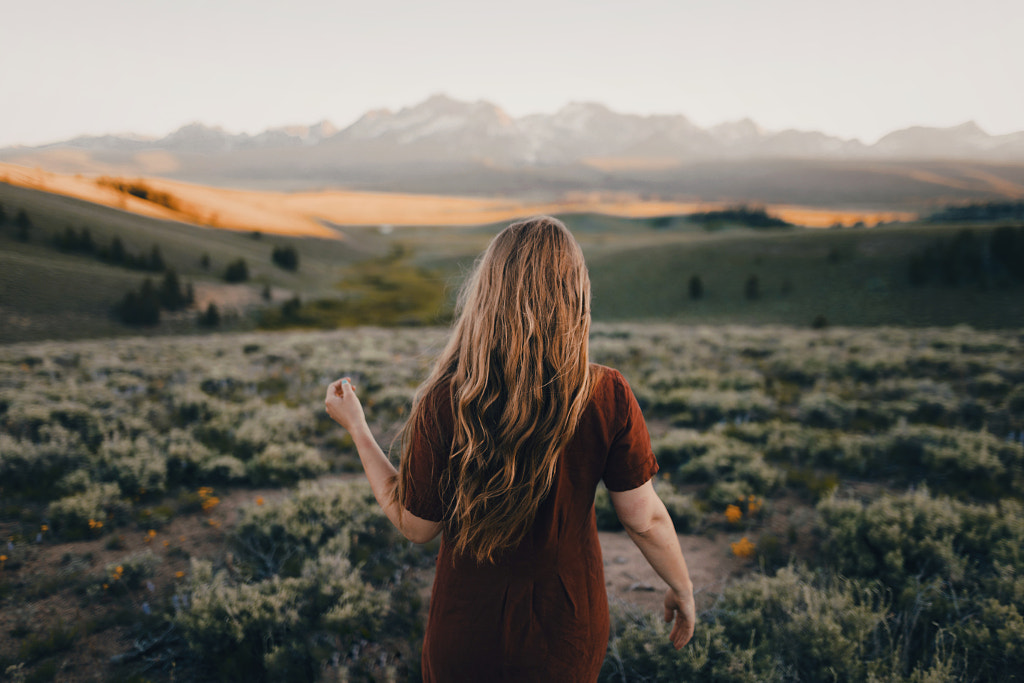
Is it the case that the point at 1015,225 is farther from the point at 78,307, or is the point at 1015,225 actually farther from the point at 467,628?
the point at 78,307

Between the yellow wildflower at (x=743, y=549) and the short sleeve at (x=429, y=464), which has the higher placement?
the short sleeve at (x=429, y=464)

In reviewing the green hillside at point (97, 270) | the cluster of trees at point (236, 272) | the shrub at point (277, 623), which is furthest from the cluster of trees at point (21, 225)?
the shrub at point (277, 623)

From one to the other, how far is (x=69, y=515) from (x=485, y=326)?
5.63m

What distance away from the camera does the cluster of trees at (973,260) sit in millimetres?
31188

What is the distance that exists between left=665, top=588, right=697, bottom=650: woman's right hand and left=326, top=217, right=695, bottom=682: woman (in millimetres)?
256

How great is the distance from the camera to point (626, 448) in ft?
5.50

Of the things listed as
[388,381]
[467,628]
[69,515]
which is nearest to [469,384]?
[467,628]

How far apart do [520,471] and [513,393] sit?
30cm

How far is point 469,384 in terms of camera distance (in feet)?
5.04

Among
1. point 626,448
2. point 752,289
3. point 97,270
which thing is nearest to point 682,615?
point 626,448

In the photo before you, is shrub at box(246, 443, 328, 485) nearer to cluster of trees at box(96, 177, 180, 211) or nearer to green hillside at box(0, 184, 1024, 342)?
green hillside at box(0, 184, 1024, 342)

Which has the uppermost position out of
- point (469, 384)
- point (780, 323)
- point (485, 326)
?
point (485, 326)

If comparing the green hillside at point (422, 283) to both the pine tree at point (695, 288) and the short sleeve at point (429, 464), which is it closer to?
the pine tree at point (695, 288)

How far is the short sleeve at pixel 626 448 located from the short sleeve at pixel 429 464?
0.64 m
